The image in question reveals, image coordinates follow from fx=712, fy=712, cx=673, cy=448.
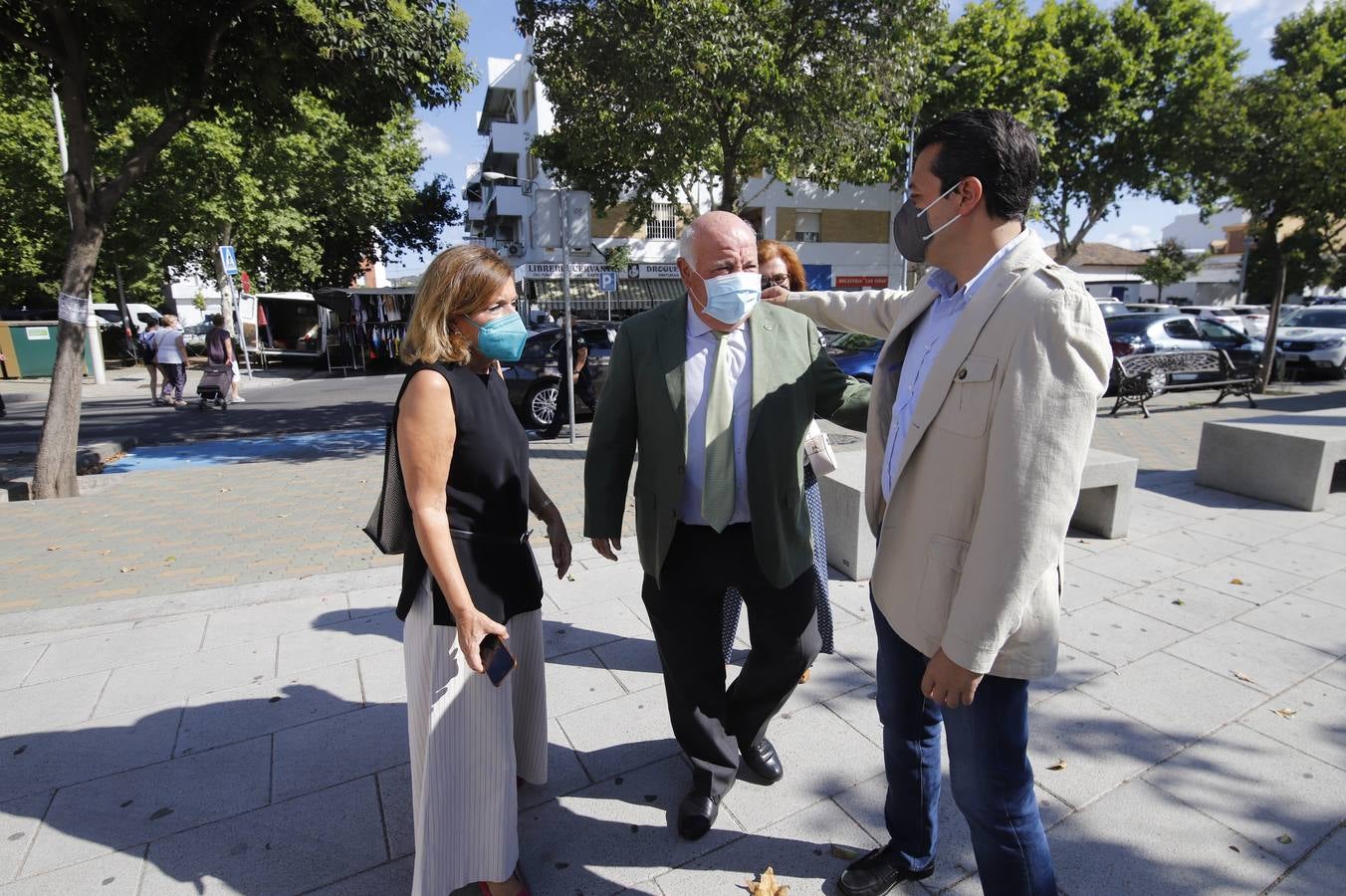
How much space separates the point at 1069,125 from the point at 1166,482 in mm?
22577

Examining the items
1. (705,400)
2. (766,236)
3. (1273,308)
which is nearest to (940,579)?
(705,400)

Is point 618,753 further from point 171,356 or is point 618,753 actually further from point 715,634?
point 171,356

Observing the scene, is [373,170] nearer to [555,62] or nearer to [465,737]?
[555,62]

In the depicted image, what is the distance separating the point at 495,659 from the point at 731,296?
1228 mm

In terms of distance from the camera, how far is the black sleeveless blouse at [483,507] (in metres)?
1.92

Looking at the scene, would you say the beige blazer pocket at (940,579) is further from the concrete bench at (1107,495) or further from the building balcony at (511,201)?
the building balcony at (511,201)

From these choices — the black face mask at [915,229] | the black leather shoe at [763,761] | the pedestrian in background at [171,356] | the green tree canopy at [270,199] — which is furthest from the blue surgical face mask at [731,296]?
the pedestrian in background at [171,356]

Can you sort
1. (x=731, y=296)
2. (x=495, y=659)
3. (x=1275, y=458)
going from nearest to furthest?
(x=495, y=659) < (x=731, y=296) < (x=1275, y=458)

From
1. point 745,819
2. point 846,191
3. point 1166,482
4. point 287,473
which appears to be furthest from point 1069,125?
point 745,819

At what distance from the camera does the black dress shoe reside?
2.02 metres

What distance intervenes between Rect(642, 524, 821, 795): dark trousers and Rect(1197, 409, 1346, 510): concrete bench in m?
5.38

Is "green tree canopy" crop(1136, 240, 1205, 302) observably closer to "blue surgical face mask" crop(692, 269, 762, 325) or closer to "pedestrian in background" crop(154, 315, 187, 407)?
"pedestrian in background" crop(154, 315, 187, 407)

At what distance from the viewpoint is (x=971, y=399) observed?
57.8 inches

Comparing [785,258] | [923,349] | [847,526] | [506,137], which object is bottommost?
[847,526]
